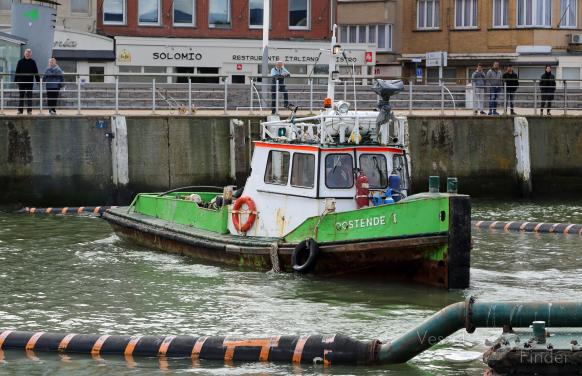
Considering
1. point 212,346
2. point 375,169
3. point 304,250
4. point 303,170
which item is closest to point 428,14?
point 375,169

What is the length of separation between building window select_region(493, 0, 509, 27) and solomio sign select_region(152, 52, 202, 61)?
12.2 meters

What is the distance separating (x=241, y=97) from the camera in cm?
3788

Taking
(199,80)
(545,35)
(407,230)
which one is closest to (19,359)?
(407,230)

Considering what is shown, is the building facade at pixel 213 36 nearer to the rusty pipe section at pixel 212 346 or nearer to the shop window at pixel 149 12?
the shop window at pixel 149 12

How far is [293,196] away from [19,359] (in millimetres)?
7431

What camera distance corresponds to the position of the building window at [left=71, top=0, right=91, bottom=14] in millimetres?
48250

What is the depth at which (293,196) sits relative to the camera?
23.4 meters

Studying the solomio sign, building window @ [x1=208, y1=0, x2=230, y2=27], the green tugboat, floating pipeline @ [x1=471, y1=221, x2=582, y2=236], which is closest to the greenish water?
the green tugboat

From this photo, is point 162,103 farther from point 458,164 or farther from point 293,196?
point 293,196

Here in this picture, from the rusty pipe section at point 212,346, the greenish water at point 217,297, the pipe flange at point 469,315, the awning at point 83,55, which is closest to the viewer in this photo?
the pipe flange at point 469,315

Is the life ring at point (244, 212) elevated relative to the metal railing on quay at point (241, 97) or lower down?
lower down

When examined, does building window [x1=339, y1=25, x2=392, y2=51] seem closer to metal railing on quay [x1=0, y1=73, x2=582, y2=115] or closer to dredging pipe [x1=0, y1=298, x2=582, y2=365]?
metal railing on quay [x1=0, y1=73, x2=582, y2=115]

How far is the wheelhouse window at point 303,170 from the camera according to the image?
75.8 ft

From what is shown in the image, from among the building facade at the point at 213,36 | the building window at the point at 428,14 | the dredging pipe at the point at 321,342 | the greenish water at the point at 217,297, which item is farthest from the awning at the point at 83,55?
the dredging pipe at the point at 321,342
